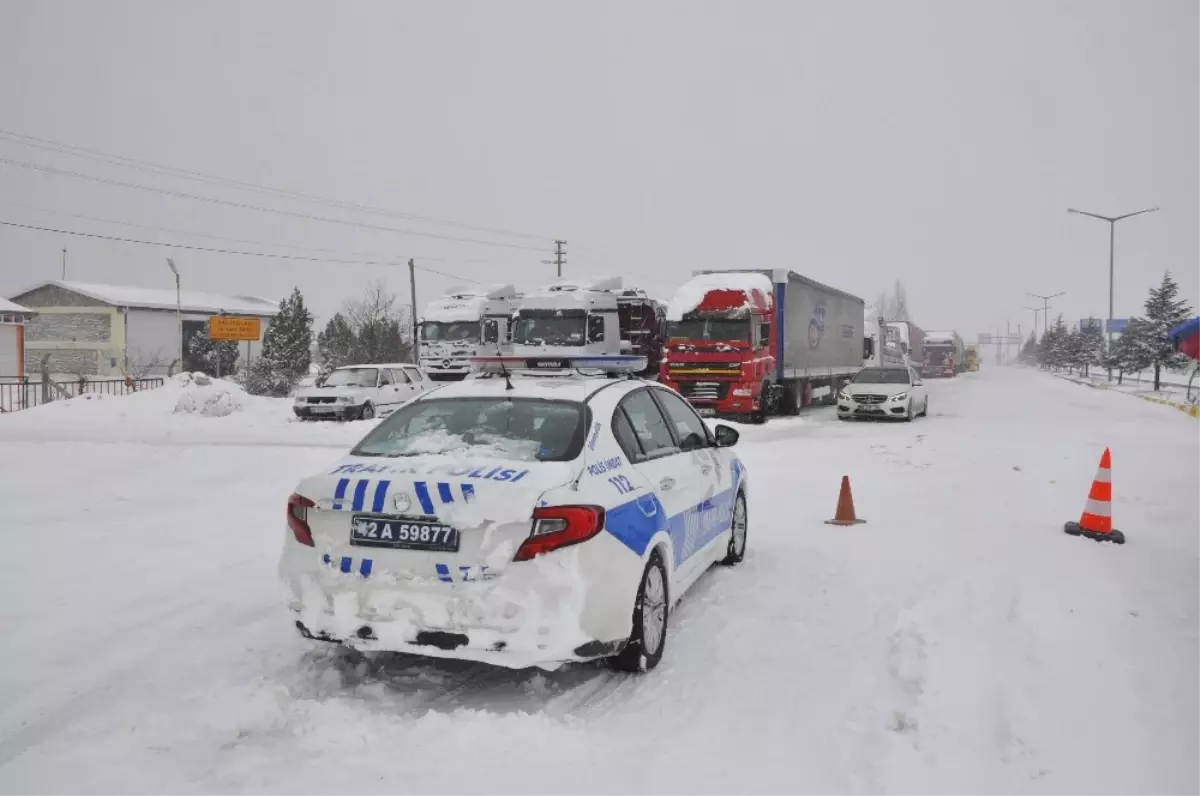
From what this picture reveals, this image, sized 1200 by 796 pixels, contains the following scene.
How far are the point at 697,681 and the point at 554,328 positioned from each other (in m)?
19.8

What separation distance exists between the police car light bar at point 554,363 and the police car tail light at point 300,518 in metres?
1.60

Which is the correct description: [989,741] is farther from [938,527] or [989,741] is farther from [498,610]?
[938,527]

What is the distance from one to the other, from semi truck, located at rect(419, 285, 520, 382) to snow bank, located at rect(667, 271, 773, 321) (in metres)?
7.77

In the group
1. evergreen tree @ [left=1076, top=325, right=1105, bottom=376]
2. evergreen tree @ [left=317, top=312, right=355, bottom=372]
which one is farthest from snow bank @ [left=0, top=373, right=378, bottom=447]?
evergreen tree @ [left=1076, top=325, right=1105, bottom=376]

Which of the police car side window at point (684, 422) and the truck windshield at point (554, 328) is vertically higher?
the truck windshield at point (554, 328)

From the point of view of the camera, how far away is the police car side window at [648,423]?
17.5ft

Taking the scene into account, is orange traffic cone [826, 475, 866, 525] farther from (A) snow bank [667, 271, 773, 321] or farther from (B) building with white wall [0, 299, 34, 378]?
(B) building with white wall [0, 299, 34, 378]

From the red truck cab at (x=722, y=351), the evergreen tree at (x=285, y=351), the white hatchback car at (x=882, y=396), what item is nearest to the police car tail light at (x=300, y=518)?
the red truck cab at (x=722, y=351)

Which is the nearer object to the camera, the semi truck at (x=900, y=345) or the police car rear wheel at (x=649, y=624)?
the police car rear wheel at (x=649, y=624)

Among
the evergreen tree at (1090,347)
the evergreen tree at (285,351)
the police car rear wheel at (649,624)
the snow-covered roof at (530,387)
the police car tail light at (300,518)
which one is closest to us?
the police car tail light at (300,518)

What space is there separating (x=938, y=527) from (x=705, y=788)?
606cm

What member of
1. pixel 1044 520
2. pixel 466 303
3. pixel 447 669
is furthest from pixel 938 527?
pixel 466 303

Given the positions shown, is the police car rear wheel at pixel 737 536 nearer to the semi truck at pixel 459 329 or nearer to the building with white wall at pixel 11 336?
the semi truck at pixel 459 329

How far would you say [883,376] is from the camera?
79.3 ft
